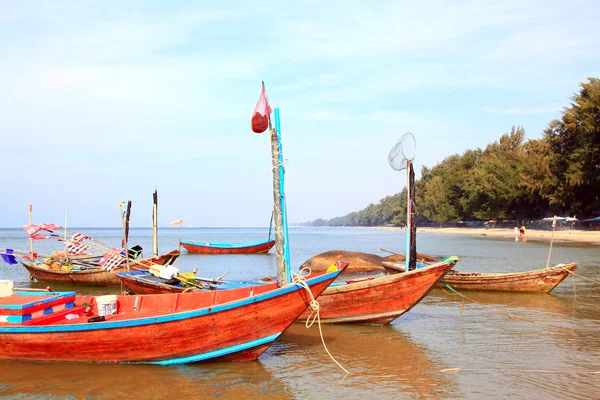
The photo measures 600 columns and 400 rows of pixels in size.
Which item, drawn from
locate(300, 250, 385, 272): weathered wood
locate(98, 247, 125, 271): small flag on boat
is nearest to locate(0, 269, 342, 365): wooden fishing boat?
locate(98, 247, 125, 271): small flag on boat

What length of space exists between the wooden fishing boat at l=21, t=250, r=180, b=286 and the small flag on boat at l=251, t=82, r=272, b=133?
43.6 ft

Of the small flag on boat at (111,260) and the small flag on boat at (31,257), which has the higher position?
the small flag on boat at (111,260)

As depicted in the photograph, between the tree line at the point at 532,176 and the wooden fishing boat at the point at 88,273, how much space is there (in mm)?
46436

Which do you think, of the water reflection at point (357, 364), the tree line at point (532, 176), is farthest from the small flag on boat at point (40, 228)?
the tree line at point (532, 176)

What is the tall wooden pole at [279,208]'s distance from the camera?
947 centimetres

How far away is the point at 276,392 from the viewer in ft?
27.0

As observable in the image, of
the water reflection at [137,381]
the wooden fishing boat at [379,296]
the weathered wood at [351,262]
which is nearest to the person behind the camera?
the water reflection at [137,381]

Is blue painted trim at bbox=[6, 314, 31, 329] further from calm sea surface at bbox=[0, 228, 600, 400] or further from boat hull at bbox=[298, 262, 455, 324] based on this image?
boat hull at bbox=[298, 262, 455, 324]

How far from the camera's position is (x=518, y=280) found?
17734 millimetres

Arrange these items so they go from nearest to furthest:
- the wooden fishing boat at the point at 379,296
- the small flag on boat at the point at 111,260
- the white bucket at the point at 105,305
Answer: the white bucket at the point at 105,305, the wooden fishing boat at the point at 379,296, the small flag on boat at the point at 111,260

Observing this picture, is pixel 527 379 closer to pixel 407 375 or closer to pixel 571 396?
pixel 571 396

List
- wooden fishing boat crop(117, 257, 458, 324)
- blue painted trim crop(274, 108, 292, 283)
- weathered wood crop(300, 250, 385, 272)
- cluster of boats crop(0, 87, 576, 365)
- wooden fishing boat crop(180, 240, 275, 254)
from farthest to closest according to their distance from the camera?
wooden fishing boat crop(180, 240, 275, 254) < weathered wood crop(300, 250, 385, 272) < wooden fishing boat crop(117, 257, 458, 324) < blue painted trim crop(274, 108, 292, 283) < cluster of boats crop(0, 87, 576, 365)

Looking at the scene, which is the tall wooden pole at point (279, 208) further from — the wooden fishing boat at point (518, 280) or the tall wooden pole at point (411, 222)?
the wooden fishing boat at point (518, 280)

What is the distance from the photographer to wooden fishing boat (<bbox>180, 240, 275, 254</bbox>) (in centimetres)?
4606
